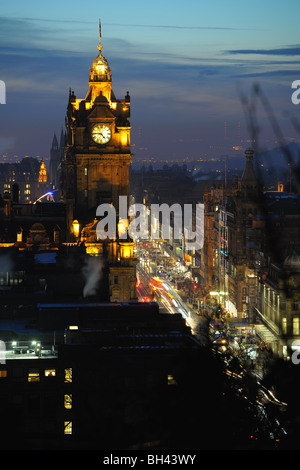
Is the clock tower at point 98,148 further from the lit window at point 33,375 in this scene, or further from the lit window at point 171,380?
the lit window at point 171,380

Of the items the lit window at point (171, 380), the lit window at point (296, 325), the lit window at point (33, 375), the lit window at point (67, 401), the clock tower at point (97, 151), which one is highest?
the clock tower at point (97, 151)

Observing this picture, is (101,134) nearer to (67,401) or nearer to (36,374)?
(36,374)

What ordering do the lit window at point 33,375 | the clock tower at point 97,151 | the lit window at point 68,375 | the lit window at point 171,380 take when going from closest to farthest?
the lit window at point 171,380 → the lit window at point 68,375 → the lit window at point 33,375 → the clock tower at point 97,151

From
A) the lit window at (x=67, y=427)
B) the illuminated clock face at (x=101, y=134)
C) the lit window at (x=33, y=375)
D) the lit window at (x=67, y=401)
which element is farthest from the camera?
the illuminated clock face at (x=101, y=134)

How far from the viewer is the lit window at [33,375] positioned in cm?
6488

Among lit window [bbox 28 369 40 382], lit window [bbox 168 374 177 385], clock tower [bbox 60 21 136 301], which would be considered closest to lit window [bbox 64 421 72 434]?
lit window [bbox 28 369 40 382]

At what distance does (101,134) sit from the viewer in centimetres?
12188

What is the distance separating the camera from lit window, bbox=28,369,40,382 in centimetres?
6488

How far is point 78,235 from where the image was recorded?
118 metres

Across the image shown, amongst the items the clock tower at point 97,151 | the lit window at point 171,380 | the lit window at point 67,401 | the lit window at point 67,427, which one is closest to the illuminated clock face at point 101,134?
the clock tower at point 97,151

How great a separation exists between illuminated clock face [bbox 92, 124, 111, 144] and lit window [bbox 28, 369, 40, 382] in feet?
197

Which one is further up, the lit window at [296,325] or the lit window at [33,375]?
the lit window at [33,375]

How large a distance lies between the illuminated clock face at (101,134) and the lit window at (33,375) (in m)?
60.0

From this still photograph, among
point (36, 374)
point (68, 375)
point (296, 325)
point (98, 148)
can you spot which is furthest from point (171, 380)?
point (98, 148)
